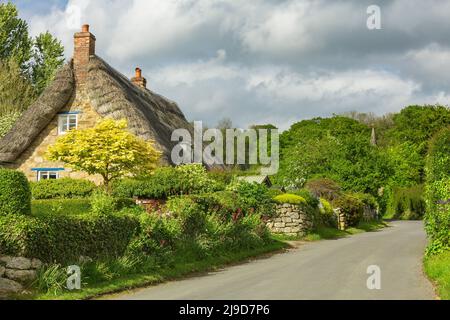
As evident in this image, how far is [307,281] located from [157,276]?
11.3 ft

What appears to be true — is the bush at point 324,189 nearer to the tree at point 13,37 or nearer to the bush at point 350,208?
the bush at point 350,208

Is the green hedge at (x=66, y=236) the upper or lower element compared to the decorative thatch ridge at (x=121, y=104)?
lower

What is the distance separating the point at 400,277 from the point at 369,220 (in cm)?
3160

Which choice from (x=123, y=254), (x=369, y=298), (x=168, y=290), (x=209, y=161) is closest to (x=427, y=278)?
(x=369, y=298)

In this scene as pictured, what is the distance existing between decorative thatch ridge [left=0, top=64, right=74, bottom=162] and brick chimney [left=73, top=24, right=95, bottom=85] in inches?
27.9

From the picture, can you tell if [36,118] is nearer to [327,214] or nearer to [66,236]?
[327,214]

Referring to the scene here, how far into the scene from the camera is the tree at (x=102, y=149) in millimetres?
20375

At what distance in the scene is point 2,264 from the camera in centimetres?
992

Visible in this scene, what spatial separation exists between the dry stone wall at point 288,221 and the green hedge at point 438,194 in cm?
1144

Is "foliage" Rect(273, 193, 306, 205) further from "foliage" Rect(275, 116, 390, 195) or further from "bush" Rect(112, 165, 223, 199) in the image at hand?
"foliage" Rect(275, 116, 390, 195)

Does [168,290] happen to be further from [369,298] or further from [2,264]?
[369,298]

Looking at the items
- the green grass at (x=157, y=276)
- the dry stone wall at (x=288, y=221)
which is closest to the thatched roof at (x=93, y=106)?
the dry stone wall at (x=288, y=221)

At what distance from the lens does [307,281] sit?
12.1 meters

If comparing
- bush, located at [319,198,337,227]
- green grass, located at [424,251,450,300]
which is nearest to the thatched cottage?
bush, located at [319,198,337,227]
